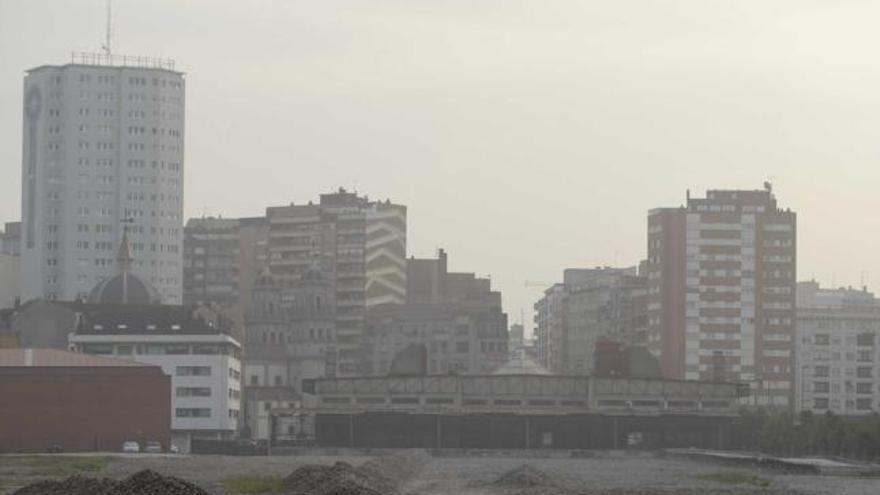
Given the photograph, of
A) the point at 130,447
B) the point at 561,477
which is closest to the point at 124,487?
the point at 561,477

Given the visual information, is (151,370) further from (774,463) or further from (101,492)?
(101,492)

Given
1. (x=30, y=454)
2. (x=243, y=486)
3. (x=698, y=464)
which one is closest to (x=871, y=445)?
(x=698, y=464)

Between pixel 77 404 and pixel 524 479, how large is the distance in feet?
231

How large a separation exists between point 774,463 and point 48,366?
56.3 m

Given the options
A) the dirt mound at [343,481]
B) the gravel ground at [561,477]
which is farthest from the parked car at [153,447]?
the dirt mound at [343,481]

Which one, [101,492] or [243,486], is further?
[243,486]

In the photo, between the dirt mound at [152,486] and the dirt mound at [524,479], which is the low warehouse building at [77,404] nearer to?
the dirt mound at [524,479]

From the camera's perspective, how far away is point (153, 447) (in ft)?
603

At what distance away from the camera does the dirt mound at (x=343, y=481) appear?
96.8 meters

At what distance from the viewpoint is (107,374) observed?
185875 millimetres

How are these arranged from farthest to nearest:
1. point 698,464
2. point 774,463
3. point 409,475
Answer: point 698,464
point 774,463
point 409,475

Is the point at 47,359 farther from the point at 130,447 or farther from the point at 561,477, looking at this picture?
the point at 561,477

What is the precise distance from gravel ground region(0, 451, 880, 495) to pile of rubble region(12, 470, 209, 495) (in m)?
7.20

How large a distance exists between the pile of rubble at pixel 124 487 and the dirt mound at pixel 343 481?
617 centimetres
